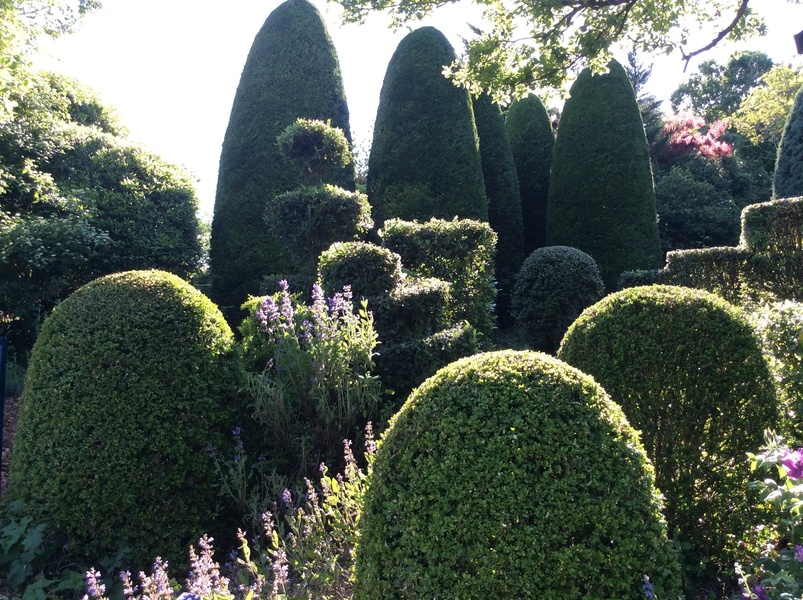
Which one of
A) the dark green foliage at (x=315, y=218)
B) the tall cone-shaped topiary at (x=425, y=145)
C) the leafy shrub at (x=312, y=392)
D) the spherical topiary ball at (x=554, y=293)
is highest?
the tall cone-shaped topiary at (x=425, y=145)

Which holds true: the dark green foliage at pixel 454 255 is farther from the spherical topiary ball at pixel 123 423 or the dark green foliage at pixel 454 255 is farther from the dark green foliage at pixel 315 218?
the spherical topiary ball at pixel 123 423

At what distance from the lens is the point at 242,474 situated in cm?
380

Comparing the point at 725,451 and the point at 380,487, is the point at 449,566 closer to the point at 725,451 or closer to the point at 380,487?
the point at 380,487

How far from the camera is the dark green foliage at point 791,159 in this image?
11.3 meters

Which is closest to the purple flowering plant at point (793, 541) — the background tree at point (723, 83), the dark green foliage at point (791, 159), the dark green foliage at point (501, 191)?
the dark green foliage at point (501, 191)

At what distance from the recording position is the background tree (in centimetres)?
3656

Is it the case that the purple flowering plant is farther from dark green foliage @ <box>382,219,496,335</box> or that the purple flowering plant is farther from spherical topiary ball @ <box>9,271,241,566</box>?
dark green foliage @ <box>382,219,496,335</box>

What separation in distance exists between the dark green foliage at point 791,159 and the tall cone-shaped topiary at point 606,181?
2.48 metres

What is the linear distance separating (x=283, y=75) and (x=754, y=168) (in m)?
13.7

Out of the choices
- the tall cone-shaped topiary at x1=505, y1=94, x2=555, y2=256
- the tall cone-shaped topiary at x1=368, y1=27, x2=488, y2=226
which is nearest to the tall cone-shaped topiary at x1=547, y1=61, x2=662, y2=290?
the tall cone-shaped topiary at x1=505, y1=94, x2=555, y2=256

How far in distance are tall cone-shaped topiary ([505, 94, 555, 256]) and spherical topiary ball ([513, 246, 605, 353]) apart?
4625 mm

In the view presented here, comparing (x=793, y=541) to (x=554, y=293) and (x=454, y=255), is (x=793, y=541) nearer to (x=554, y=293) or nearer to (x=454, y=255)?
(x=454, y=255)

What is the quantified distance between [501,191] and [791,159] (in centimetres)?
546

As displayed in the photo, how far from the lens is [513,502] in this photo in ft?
6.57
